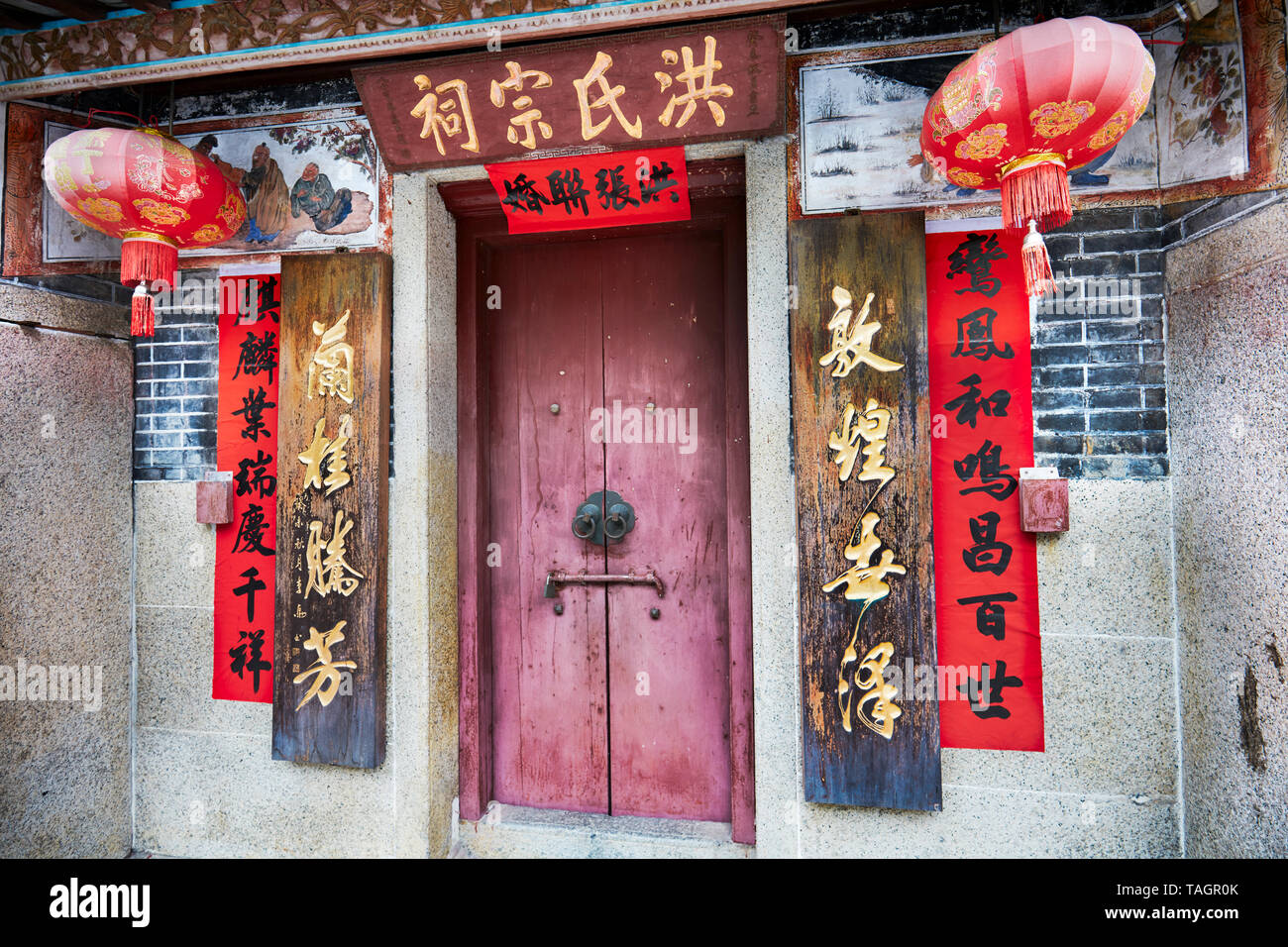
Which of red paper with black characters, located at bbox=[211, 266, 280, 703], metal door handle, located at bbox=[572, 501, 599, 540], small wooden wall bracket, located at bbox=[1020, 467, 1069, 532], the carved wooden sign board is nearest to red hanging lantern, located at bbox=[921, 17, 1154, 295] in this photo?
the carved wooden sign board

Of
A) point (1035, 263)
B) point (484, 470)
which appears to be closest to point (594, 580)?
point (484, 470)

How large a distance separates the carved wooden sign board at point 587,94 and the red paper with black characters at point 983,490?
986mm

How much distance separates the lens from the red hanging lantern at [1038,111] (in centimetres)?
173

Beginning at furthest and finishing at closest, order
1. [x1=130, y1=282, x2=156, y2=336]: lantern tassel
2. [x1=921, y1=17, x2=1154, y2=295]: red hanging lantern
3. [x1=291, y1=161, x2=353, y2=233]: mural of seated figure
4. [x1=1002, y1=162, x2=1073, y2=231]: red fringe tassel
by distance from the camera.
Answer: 1. [x1=291, y1=161, x2=353, y2=233]: mural of seated figure
2. [x1=130, y1=282, x2=156, y2=336]: lantern tassel
3. [x1=1002, y1=162, x2=1073, y2=231]: red fringe tassel
4. [x1=921, y1=17, x2=1154, y2=295]: red hanging lantern

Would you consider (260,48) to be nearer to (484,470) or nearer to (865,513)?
(484,470)

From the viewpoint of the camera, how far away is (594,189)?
2.54 m

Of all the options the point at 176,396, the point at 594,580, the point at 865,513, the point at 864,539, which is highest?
the point at 176,396

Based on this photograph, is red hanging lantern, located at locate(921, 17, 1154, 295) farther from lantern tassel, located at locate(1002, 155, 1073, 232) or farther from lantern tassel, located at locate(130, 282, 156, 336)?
lantern tassel, located at locate(130, 282, 156, 336)

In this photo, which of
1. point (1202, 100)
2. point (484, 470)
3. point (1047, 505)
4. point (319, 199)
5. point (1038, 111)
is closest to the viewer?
point (1038, 111)

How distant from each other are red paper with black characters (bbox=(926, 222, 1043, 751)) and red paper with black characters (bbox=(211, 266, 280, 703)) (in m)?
3.02

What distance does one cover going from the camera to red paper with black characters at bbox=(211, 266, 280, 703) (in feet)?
9.60

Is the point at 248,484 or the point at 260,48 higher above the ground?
the point at 260,48

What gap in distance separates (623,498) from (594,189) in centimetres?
138

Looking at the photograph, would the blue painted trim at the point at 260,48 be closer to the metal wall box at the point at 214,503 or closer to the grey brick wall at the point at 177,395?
the grey brick wall at the point at 177,395
